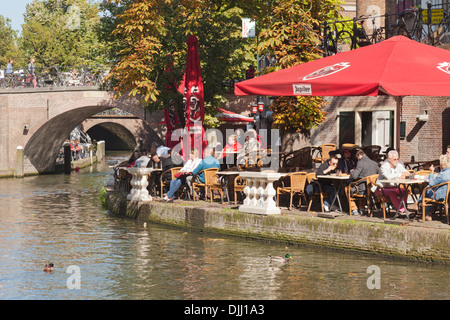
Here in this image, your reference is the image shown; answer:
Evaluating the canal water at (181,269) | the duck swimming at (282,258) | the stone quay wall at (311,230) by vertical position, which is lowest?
the canal water at (181,269)

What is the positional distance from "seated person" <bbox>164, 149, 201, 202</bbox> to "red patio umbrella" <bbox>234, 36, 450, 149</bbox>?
296 centimetres

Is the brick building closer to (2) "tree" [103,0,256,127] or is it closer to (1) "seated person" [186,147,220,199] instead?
(2) "tree" [103,0,256,127]

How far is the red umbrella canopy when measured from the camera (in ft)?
35.5

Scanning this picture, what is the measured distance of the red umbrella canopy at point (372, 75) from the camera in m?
10.8

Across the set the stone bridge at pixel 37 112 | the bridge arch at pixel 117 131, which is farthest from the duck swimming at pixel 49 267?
the bridge arch at pixel 117 131

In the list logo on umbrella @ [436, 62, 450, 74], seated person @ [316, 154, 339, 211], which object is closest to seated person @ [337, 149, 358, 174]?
seated person @ [316, 154, 339, 211]

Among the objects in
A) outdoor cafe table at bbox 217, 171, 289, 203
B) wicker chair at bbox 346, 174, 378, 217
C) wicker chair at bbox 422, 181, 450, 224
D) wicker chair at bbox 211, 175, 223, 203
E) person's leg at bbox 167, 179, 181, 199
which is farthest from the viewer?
person's leg at bbox 167, 179, 181, 199

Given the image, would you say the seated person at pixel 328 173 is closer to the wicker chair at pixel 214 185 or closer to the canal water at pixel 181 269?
the canal water at pixel 181 269

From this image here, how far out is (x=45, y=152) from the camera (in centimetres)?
3553

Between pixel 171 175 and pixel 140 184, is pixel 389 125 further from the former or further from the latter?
pixel 140 184

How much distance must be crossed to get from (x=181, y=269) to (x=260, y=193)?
9.01ft

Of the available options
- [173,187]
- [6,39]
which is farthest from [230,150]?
[6,39]

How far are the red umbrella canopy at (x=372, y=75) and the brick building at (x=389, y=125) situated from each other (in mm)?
6714

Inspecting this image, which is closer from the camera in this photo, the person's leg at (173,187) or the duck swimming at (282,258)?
the duck swimming at (282,258)
